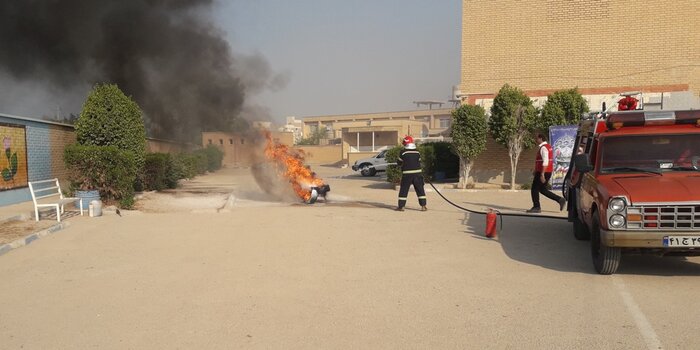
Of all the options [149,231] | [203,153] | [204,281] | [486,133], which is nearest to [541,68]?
[486,133]

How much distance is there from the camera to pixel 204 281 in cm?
572

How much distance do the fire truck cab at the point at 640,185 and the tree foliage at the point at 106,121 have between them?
10.4 meters

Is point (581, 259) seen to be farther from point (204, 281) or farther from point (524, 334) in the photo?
point (204, 281)

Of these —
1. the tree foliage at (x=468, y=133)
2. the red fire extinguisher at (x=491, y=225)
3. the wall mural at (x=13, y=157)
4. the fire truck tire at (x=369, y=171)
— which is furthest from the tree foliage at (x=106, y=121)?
the fire truck tire at (x=369, y=171)

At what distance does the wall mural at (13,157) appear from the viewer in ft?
37.8

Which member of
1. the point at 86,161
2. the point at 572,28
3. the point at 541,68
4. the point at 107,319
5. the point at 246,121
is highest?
the point at 572,28

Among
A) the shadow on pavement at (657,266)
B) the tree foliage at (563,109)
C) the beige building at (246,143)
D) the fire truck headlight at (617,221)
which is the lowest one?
the shadow on pavement at (657,266)

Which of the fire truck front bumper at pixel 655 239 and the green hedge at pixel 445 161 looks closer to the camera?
the fire truck front bumper at pixel 655 239

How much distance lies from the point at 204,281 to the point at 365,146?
43.2m

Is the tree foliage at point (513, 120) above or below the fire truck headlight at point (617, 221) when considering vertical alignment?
above

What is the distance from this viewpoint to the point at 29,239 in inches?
318

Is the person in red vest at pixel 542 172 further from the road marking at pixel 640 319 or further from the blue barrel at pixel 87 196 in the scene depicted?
the blue barrel at pixel 87 196

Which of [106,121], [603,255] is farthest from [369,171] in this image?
[603,255]

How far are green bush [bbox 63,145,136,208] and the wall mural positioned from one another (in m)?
1.34
